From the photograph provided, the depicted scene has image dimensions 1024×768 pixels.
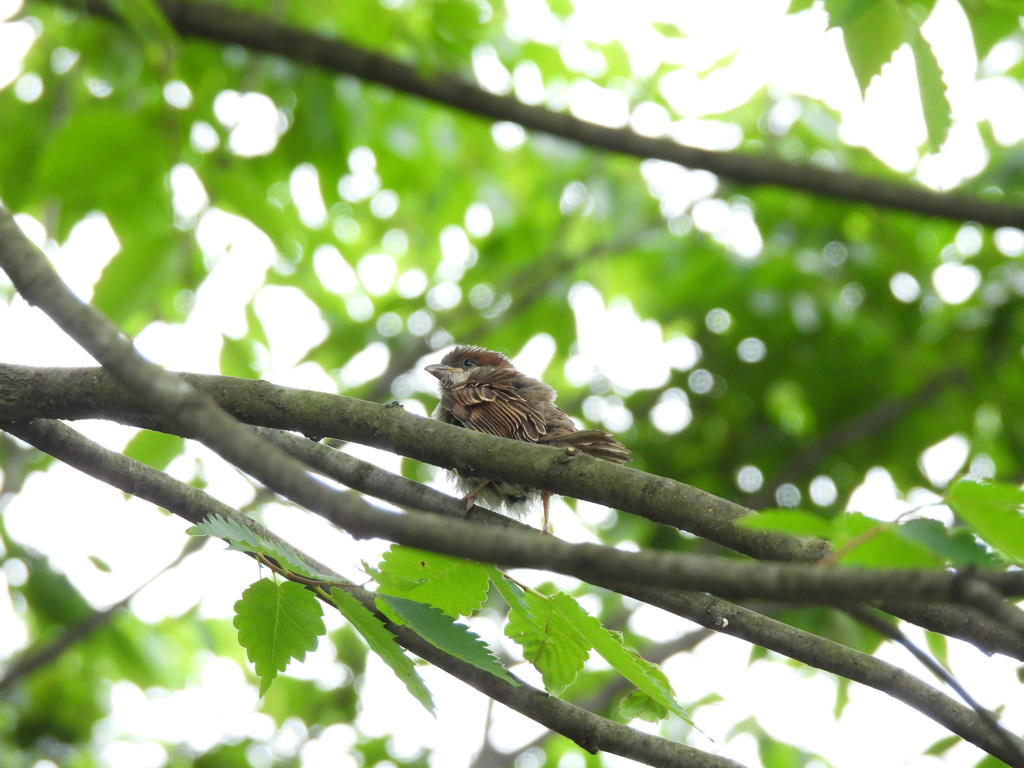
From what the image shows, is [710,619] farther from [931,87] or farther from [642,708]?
[931,87]

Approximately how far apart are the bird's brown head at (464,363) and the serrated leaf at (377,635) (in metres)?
3.46

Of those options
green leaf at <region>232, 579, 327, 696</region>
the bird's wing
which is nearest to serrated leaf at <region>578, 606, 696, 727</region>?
green leaf at <region>232, 579, 327, 696</region>

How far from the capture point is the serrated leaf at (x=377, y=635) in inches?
83.7

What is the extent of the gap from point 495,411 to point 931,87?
210 cm

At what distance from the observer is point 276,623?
87.4 inches

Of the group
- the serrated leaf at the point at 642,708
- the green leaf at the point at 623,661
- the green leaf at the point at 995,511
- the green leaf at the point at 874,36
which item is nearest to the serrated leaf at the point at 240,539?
the green leaf at the point at 623,661

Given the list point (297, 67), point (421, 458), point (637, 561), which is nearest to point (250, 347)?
point (297, 67)

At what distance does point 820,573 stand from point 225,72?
524 cm

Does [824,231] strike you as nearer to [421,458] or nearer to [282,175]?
[282,175]

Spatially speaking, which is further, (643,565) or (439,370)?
(439,370)

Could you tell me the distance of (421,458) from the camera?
2436mm

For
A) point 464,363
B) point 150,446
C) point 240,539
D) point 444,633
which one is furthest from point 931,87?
point 464,363

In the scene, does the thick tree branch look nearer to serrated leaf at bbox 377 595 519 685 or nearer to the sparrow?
the sparrow

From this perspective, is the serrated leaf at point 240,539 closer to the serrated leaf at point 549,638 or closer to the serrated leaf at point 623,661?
the serrated leaf at point 549,638
